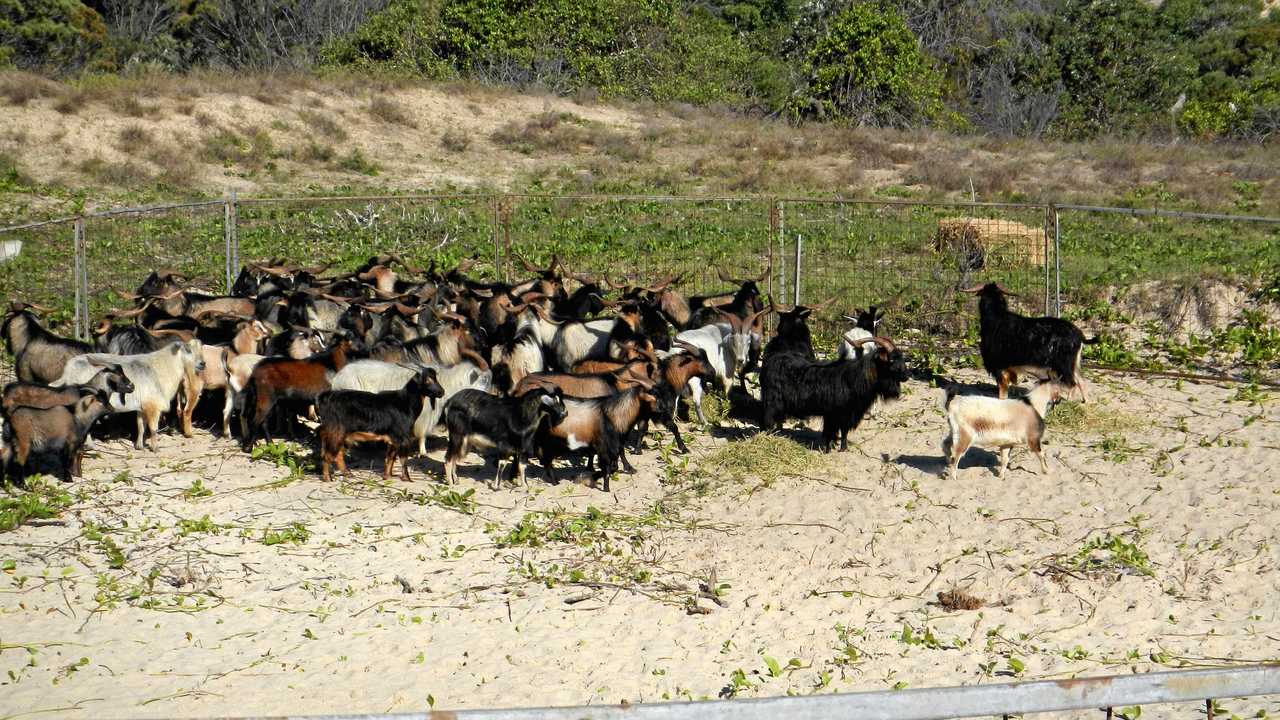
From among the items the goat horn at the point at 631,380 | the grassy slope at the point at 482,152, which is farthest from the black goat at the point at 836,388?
the grassy slope at the point at 482,152

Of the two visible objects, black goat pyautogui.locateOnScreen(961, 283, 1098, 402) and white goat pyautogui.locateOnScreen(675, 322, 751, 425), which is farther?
white goat pyautogui.locateOnScreen(675, 322, 751, 425)

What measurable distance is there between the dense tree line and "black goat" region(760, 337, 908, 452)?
2297 cm

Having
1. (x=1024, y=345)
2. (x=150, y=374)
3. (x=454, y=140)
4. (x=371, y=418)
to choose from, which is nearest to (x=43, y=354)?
(x=150, y=374)

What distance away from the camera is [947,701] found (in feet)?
10.8

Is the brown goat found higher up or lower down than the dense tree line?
lower down

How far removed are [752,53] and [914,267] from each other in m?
25.3

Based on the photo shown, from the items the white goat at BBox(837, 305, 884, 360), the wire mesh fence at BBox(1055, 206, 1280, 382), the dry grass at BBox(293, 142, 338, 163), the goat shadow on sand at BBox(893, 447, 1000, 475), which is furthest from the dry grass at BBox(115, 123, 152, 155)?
the goat shadow on sand at BBox(893, 447, 1000, 475)

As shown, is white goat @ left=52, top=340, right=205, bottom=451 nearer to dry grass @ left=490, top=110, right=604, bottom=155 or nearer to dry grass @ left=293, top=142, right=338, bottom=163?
dry grass @ left=293, top=142, right=338, bottom=163

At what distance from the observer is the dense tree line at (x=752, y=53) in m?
33.6

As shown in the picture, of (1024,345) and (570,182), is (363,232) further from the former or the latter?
(1024,345)

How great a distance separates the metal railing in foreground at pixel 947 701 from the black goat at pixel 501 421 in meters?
6.72

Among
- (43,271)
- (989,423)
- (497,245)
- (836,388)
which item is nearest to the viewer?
(989,423)

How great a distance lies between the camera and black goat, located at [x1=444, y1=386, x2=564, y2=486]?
10.1m

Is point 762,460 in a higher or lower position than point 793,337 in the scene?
lower
